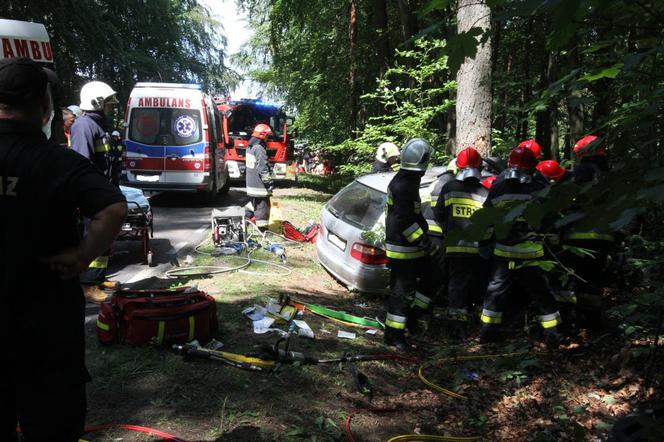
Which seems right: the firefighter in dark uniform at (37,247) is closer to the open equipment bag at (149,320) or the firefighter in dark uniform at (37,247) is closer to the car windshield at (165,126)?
the open equipment bag at (149,320)

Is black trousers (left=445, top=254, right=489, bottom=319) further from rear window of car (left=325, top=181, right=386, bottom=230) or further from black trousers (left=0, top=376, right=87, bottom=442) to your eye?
black trousers (left=0, top=376, right=87, bottom=442)

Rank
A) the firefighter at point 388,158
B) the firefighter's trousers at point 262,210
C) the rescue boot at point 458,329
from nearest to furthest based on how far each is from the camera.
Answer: the rescue boot at point 458,329 < the firefighter at point 388,158 < the firefighter's trousers at point 262,210

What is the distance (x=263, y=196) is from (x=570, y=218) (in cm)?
797

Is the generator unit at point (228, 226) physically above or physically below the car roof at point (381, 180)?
below

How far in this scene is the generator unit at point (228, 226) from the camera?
8.15 m

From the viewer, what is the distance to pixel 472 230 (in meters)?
1.72

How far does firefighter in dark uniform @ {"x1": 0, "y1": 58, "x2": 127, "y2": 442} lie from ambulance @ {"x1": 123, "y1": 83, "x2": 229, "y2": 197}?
10.5 m

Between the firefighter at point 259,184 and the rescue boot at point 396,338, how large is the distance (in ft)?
15.2

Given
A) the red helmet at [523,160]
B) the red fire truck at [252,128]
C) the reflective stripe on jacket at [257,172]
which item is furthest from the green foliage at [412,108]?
the red fire truck at [252,128]

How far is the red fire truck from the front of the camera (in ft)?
57.9

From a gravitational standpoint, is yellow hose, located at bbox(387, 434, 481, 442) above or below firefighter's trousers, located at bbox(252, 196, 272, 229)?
below

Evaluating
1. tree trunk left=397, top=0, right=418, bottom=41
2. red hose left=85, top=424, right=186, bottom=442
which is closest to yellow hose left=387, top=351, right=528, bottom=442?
red hose left=85, top=424, right=186, bottom=442

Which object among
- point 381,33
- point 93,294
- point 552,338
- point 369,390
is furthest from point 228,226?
point 381,33

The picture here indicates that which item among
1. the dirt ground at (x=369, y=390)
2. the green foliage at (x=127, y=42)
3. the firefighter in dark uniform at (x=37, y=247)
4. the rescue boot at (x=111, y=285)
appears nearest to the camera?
the firefighter in dark uniform at (x=37, y=247)
